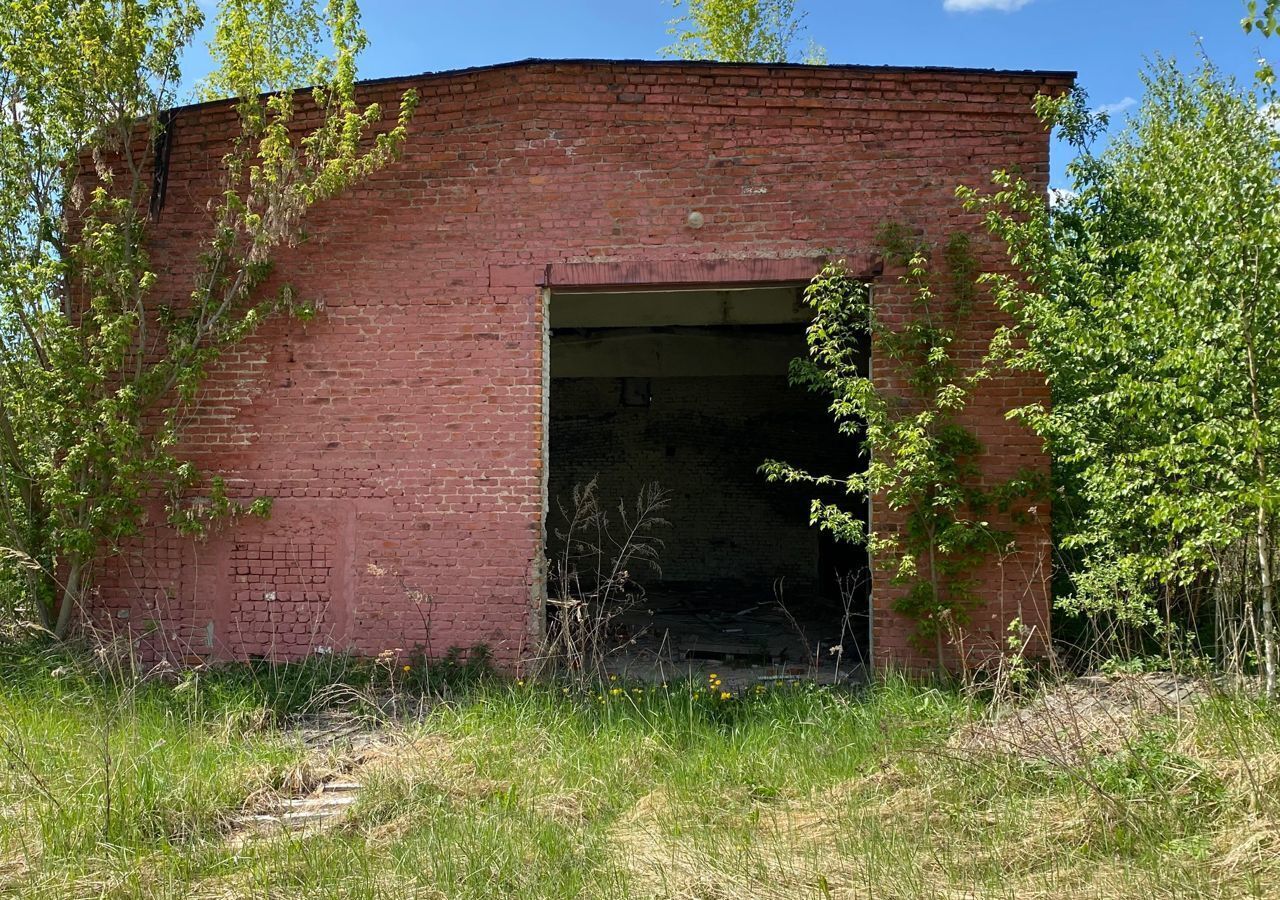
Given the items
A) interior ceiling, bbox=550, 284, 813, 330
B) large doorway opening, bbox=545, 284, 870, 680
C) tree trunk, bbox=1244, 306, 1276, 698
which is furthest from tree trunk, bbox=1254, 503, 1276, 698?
large doorway opening, bbox=545, 284, 870, 680

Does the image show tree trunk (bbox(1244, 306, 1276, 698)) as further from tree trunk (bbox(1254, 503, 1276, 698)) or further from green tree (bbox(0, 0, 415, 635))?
green tree (bbox(0, 0, 415, 635))

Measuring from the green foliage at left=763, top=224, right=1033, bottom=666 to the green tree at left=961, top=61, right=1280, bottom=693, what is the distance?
48 centimetres

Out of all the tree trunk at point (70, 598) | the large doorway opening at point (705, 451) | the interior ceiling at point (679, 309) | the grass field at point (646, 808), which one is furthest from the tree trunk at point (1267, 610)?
the large doorway opening at point (705, 451)

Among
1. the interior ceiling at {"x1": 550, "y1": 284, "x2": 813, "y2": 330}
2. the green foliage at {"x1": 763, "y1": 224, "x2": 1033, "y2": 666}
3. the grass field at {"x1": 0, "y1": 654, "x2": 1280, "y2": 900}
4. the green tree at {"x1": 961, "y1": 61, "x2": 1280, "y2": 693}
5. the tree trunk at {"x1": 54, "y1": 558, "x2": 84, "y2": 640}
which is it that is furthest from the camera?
the interior ceiling at {"x1": 550, "y1": 284, "x2": 813, "y2": 330}

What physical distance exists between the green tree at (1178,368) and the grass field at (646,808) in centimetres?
102

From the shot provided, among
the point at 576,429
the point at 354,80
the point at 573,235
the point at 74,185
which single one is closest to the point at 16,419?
the point at 74,185

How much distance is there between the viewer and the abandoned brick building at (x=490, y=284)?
23.0ft

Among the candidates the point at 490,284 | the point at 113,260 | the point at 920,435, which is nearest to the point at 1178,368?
the point at 920,435

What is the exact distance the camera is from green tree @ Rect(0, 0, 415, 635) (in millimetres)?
7191

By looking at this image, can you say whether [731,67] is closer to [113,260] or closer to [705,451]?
[113,260]

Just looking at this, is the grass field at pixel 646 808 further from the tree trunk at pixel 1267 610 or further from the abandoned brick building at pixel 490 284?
the abandoned brick building at pixel 490 284

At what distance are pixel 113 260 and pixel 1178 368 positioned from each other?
8048 mm

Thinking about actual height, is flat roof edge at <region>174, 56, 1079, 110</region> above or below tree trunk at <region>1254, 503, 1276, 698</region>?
above

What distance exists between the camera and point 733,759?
16.7ft
